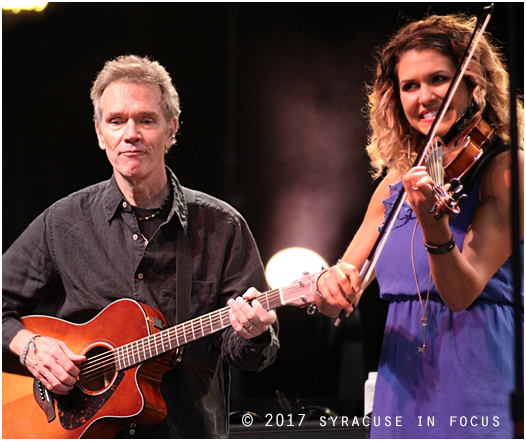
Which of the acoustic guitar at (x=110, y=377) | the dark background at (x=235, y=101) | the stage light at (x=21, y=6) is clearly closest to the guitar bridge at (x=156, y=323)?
the acoustic guitar at (x=110, y=377)

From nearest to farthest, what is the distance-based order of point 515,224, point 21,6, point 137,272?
point 515,224
point 137,272
point 21,6

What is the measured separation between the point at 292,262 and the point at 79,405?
1.51m

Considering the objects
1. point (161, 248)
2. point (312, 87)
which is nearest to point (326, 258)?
point (312, 87)

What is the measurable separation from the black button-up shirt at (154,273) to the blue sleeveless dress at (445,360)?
1.60ft

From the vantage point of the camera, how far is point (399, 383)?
1424 millimetres

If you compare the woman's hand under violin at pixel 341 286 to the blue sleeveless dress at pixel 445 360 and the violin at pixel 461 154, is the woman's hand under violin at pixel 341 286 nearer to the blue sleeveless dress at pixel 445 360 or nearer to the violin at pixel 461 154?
the blue sleeveless dress at pixel 445 360

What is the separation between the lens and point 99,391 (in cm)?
182

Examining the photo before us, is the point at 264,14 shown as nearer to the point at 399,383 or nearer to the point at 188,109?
the point at 188,109

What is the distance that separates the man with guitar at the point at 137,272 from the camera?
1.82 m

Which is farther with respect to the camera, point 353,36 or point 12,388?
point 353,36

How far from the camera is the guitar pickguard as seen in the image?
1.80m

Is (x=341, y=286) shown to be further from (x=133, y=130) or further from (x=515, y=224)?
(x=133, y=130)

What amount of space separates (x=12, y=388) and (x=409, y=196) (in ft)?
4.78

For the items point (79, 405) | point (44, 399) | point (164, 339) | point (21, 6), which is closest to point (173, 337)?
point (164, 339)
